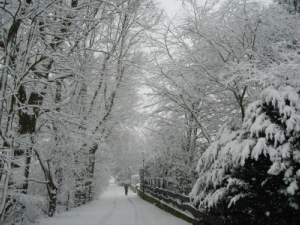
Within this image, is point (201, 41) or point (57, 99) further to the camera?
point (201, 41)

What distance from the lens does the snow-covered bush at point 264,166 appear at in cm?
531

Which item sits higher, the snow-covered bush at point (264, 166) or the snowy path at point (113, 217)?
the snow-covered bush at point (264, 166)

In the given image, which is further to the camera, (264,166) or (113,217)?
(113,217)

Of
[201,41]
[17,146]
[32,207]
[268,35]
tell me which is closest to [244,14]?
[268,35]

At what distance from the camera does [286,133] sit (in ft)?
17.9

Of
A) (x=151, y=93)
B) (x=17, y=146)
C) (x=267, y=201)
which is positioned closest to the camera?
(x=267, y=201)

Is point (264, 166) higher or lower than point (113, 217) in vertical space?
higher

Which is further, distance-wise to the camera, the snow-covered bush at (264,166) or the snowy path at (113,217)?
the snowy path at (113,217)

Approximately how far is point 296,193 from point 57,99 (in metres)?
8.64

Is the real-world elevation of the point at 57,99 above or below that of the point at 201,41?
below

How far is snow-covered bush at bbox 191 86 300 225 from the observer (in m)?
5.31

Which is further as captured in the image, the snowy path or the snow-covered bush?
the snowy path

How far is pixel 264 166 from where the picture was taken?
5.84 m

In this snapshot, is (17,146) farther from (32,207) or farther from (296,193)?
(296,193)
